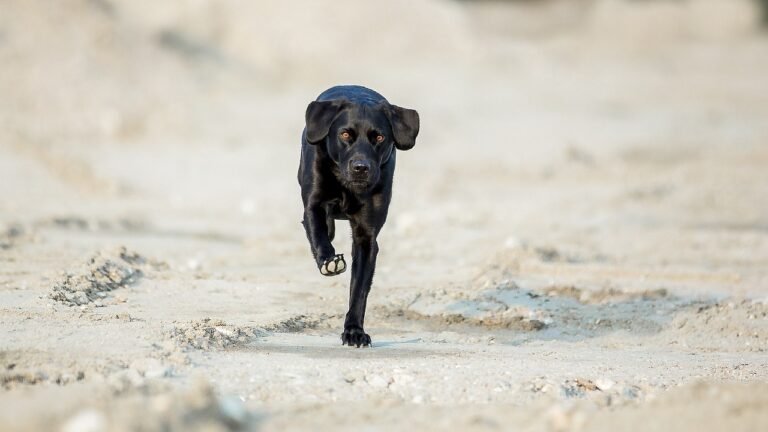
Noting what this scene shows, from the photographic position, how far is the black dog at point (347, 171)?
7012mm

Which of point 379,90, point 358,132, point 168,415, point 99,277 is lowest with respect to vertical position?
point 168,415

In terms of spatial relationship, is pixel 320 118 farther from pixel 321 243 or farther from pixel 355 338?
pixel 355 338

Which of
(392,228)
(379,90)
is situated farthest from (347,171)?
(379,90)

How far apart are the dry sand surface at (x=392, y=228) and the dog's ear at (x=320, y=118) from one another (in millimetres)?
1183

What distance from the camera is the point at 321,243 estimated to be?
23.2ft

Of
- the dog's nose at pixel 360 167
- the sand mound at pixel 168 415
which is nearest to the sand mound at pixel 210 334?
the dog's nose at pixel 360 167

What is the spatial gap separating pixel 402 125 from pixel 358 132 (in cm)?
35

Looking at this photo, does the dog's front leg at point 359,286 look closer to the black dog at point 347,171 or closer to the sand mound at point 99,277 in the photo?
the black dog at point 347,171

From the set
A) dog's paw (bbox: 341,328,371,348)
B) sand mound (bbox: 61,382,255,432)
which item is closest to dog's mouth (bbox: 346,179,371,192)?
dog's paw (bbox: 341,328,371,348)

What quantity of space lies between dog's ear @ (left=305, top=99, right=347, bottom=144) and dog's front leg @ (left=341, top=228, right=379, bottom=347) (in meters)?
0.61

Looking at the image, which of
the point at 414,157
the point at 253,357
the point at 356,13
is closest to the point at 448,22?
the point at 356,13

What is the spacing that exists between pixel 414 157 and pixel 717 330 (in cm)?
1062

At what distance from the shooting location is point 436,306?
8586mm

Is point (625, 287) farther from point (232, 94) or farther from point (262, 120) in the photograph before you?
point (232, 94)
